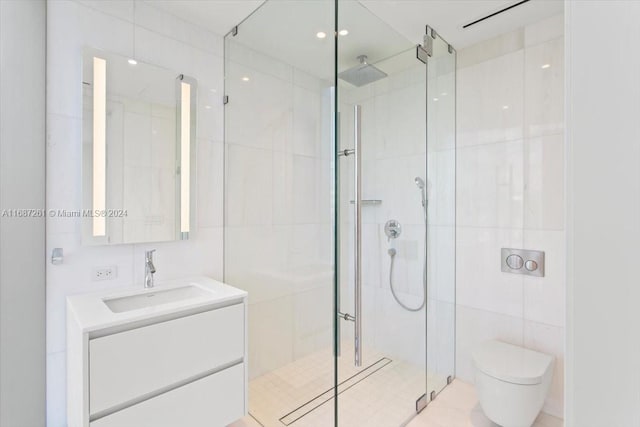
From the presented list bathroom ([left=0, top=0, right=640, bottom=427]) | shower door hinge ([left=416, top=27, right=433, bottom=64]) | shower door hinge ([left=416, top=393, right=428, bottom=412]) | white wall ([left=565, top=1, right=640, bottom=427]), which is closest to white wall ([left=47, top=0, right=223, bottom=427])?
bathroom ([left=0, top=0, right=640, bottom=427])

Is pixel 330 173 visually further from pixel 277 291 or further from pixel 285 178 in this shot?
pixel 277 291

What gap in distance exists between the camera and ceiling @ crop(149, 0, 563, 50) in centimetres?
169

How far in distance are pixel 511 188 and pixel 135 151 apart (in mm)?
2272

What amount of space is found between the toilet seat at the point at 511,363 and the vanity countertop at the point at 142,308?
1363 mm

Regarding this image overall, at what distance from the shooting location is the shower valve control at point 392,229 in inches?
84.0

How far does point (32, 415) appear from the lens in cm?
136

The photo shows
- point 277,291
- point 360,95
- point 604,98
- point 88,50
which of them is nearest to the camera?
point 604,98

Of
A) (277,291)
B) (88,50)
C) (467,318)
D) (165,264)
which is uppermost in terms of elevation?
(88,50)

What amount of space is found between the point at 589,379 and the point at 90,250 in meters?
1.90

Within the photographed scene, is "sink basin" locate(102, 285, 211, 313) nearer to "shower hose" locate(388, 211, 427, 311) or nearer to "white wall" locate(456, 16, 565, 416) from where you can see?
"shower hose" locate(388, 211, 427, 311)

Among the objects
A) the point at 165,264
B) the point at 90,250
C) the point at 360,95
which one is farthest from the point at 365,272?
the point at 90,250

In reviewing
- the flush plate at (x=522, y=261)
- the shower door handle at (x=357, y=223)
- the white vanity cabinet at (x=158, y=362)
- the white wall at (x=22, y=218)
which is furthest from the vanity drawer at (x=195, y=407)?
the flush plate at (x=522, y=261)

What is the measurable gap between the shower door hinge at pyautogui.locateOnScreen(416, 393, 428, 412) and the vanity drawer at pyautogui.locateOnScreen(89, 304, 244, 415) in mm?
1129

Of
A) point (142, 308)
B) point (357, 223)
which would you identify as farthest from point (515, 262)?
point (142, 308)
